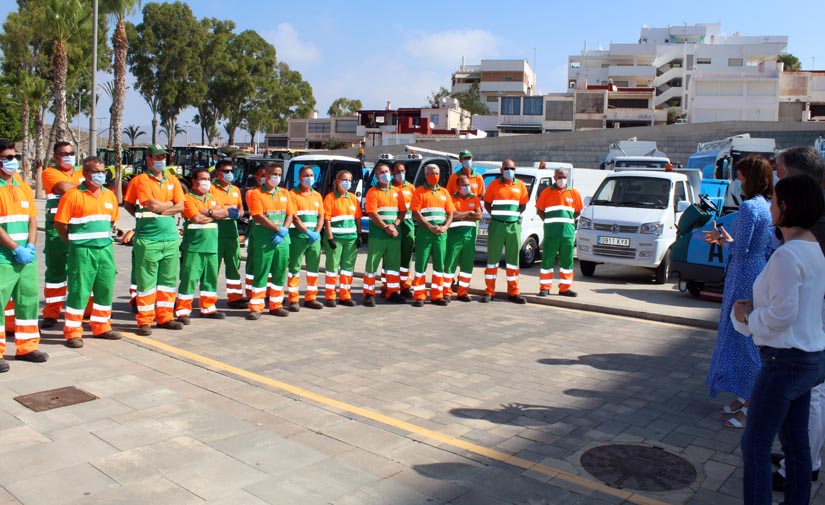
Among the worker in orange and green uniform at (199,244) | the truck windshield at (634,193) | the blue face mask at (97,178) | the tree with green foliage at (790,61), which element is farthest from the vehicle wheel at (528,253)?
the tree with green foliage at (790,61)

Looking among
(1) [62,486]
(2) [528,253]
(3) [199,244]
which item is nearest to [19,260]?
(3) [199,244]

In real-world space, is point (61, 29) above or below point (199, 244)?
above

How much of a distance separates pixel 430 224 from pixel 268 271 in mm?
2495

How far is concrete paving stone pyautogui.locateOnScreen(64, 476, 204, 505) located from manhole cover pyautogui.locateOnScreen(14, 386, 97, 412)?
5.92 ft

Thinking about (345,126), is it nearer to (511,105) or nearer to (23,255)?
(511,105)

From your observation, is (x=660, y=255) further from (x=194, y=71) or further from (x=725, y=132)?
(x=194, y=71)

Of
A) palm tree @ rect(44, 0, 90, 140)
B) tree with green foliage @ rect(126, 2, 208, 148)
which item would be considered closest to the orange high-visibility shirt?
palm tree @ rect(44, 0, 90, 140)

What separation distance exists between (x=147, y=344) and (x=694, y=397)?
5.64 m

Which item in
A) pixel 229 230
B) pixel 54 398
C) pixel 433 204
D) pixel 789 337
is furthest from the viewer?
pixel 433 204

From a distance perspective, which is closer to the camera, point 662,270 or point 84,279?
point 84,279

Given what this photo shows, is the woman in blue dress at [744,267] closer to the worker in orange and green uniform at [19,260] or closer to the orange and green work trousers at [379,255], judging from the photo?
the orange and green work trousers at [379,255]

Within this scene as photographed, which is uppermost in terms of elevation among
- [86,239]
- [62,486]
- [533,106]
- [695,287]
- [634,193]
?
[533,106]

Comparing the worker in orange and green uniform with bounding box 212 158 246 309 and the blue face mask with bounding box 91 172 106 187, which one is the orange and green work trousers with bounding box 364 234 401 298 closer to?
the worker in orange and green uniform with bounding box 212 158 246 309

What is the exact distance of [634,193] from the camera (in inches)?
556
